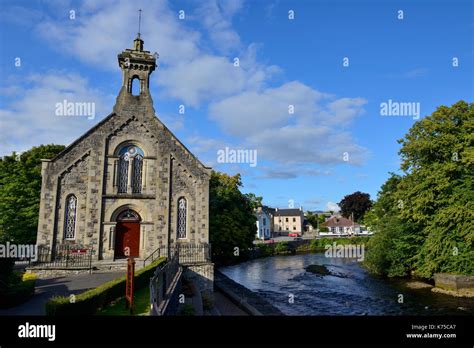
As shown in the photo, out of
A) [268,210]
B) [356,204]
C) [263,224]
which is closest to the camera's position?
[263,224]

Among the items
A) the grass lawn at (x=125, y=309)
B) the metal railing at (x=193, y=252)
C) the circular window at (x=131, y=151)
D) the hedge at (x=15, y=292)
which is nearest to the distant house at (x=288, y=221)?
the metal railing at (x=193, y=252)

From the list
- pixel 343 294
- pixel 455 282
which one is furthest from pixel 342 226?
pixel 343 294

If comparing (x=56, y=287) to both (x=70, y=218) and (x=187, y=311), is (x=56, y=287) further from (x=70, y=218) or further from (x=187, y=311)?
(x=70, y=218)

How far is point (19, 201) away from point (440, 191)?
3687 cm

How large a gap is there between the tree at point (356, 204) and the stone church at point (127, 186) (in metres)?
82.1

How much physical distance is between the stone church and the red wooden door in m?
0.07

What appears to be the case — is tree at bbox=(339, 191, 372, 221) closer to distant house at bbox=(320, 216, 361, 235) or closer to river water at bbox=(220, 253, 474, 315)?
distant house at bbox=(320, 216, 361, 235)

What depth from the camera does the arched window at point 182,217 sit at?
25.0m

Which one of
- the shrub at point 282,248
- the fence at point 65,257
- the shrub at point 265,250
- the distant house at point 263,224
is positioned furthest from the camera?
the distant house at point 263,224

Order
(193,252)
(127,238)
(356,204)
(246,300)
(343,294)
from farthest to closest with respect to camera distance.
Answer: (356,204) < (343,294) < (127,238) < (193,252) < (246,300)

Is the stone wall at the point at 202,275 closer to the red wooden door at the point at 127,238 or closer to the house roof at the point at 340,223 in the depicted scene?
the red wooden door at the point at 127,238

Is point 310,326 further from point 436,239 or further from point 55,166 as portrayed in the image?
point 436,239

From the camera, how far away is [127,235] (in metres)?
24.4

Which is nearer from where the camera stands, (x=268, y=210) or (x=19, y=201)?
(x=19, y=201)
